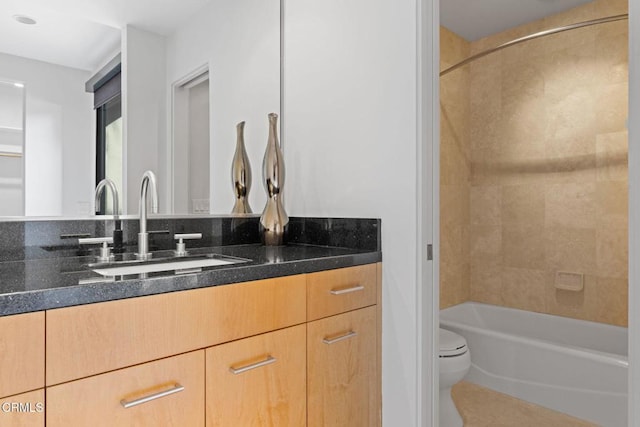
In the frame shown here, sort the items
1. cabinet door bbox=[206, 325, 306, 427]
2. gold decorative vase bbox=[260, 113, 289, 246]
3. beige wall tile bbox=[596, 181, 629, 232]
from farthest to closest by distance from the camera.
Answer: beige wall tile bbox=[596, 181, 629, 232] → gold decorative vase bbox=[260, 113, 289, 246] → cabinet door bbox=[206, 325, 306, 427]

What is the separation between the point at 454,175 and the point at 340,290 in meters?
1.97

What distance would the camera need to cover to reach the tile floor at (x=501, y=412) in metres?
2.04

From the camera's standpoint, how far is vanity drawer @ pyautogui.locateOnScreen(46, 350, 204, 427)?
812 mm

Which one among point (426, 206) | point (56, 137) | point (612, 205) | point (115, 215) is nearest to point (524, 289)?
point (612, 205)

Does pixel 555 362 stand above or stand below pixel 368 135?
below

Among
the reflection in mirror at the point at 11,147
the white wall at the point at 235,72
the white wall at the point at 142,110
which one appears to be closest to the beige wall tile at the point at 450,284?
the white wall at the point at 235,72

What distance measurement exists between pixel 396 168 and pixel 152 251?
3.31 feet

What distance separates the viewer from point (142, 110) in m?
1.61

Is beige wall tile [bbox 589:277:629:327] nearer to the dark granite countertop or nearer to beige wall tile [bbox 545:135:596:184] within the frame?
beige wall tile [bbox 545:135:596:184]

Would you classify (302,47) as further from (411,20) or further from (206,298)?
(206,298)

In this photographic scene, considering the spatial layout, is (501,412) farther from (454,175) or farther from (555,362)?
(454,175)

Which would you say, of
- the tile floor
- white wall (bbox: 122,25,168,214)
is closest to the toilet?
the tile floor

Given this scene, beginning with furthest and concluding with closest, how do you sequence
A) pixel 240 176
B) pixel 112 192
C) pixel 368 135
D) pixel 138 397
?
1. pixel 240 176
2. pixel 368 135
3. pixel 112 192
4. pixel 138 397

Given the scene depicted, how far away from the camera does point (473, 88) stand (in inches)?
125
